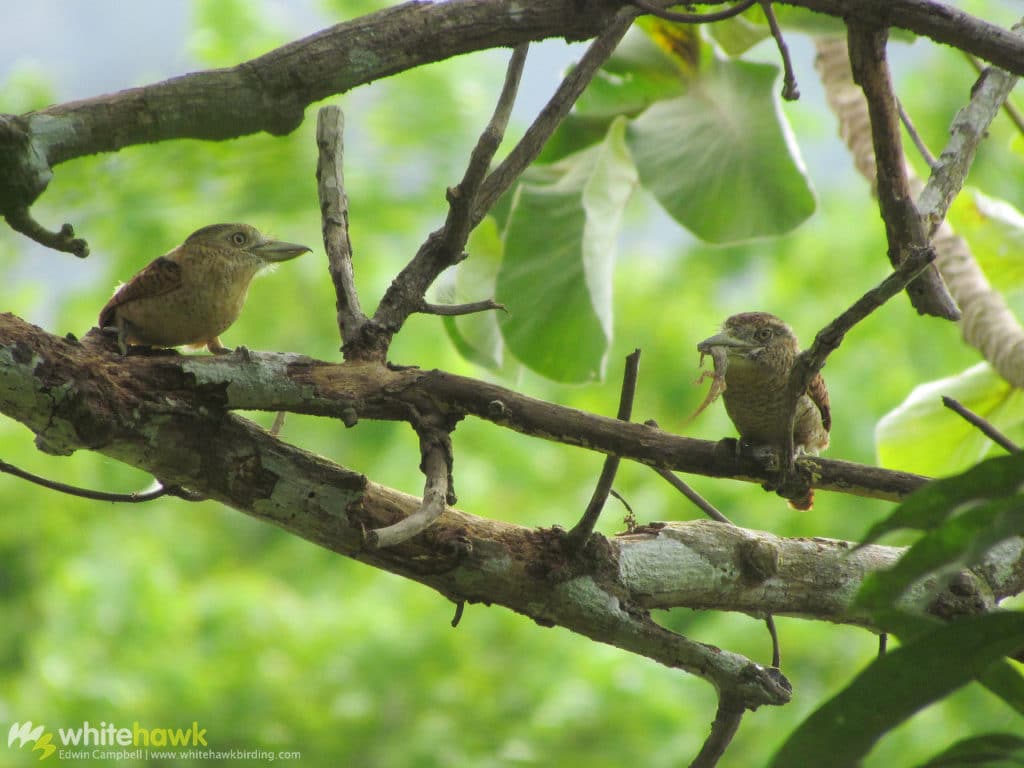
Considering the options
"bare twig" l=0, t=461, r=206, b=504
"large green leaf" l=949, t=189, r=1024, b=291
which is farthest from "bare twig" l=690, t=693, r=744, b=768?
"large green leaf" l=949, t=189, r=1024, b=291

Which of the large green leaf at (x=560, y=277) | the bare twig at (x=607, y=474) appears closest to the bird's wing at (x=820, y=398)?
the large green leaf at (x=560, y=277)

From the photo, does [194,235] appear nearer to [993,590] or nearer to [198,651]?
[993,590]

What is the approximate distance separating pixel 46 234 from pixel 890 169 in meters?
1.63

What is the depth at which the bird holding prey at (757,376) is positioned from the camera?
6.72 feet

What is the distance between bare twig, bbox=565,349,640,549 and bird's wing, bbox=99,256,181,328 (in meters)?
0.91

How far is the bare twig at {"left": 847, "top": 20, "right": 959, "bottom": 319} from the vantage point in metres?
2.03

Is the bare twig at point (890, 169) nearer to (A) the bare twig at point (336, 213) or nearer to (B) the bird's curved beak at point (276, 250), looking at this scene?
(A) the bare twig at point (336, 213)

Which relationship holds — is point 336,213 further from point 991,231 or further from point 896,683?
point 991,231

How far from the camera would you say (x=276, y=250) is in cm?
218

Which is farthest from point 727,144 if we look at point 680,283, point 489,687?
point 680,283

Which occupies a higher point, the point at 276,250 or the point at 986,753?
the point at 276,250

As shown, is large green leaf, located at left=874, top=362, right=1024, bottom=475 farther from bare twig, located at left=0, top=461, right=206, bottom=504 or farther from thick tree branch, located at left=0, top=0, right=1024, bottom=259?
bare twig, located at left=0, top=461, right=206, bottom=504

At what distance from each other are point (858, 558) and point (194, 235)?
1.50 meters

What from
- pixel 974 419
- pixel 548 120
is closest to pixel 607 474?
pixel 974 419
